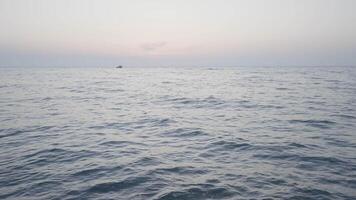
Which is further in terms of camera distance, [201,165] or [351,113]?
[351,113]

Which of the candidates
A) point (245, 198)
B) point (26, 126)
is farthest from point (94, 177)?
point (26, 126)

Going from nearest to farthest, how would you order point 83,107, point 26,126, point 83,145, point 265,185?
point 265,185, point 83,145, point 26,126, point 83,107

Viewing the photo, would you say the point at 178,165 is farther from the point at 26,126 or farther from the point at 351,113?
the point at 351,113

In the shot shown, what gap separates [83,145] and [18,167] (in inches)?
124

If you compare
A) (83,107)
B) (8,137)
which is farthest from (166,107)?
(8,137)

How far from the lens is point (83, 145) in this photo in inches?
501

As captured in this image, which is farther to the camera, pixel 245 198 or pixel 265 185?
pixel 265 185

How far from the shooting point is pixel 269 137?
13641 millimetres

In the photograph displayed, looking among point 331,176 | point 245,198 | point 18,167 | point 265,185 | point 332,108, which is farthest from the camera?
point 332,108

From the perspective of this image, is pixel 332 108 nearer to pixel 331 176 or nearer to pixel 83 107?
pixel 331 176

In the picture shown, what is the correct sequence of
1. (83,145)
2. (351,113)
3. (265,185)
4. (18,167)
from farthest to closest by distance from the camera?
1. (351,113)
2. (83,145)
3. (18,167)
4. (265,185)

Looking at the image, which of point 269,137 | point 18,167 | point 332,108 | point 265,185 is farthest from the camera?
point 332,108

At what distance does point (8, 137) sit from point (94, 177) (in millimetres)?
8167

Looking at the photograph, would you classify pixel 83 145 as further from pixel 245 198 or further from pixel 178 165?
pixel 245 198
